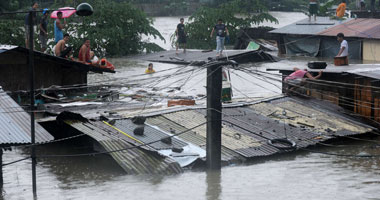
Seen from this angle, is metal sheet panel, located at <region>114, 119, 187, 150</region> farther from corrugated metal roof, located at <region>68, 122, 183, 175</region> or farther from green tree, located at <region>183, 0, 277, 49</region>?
green tree, located at <region>183, 0, 277, 49</region>

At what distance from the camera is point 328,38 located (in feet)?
104

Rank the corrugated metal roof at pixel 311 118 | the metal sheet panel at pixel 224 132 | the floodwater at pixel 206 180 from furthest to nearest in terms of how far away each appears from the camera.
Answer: the corrugated metal roof at pixel 311 118 → the metal sheet panel at pixel 224 132 → the floodwater at pixel 206 180

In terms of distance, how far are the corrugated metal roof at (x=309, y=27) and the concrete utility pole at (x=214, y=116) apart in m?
20.3

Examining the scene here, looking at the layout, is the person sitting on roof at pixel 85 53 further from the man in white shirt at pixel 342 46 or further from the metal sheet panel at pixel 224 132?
the man in white shirt at pixel 342 46

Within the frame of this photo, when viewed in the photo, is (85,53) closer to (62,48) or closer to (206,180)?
(62,48)

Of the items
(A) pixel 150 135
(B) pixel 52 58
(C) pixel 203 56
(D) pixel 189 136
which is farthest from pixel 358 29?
(A) pixel 150 135

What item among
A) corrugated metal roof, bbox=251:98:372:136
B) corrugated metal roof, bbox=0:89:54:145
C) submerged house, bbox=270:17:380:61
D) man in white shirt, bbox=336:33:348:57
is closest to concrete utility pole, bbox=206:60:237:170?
corrugated metal roof, bbox=0:89:54:145

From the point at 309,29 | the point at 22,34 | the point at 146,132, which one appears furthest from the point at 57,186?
the point at 309,29

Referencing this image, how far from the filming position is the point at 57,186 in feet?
43.2

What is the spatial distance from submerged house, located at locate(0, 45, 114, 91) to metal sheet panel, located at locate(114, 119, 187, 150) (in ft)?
14.3

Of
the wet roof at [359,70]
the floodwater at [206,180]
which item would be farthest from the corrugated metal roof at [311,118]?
the wet roof at [359,70]

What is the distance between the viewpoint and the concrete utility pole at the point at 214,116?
1285 centimetres

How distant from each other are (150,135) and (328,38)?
63.5 ft

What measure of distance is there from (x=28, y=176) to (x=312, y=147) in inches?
259
